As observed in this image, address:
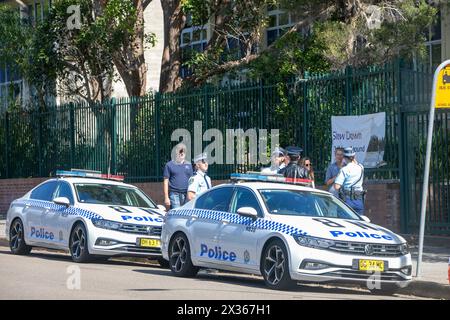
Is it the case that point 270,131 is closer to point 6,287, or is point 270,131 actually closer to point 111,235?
point 111,235

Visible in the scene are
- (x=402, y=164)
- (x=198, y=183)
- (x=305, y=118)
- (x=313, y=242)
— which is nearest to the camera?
(x=313, y=242)

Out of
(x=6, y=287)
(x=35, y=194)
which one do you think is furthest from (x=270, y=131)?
(x=6, y=287)

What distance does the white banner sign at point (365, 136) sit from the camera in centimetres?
1927

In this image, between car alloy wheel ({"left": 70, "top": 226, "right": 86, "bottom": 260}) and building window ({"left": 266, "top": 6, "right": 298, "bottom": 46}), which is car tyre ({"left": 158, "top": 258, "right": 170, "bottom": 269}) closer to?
car alloy wheel ({"left": 70, "top": 226, "right": 86, "bottom": 260})

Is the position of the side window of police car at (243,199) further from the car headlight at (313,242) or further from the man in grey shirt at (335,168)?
the man in grey shirt at (335,168)

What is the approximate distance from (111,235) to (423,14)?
7.84 meters

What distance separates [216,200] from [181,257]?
3.23ft

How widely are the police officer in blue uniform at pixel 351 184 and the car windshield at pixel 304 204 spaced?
1.76 metres

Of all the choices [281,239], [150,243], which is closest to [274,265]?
[281,239]

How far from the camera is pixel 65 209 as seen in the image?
17.9 meters

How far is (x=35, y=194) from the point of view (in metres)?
19.2

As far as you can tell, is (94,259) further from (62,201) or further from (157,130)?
(157,130)

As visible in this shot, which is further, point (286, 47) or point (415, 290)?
point (286, 47)

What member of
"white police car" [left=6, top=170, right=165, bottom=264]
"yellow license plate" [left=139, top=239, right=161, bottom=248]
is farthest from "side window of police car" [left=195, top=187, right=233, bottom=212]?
"white police car" [left=6, top=170, right=165, bottom=264]
